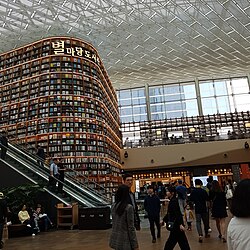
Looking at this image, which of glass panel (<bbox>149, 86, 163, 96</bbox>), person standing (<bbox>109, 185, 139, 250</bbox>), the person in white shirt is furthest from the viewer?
glass panel (<bbox>149, 86, 163, 96</bbox>)

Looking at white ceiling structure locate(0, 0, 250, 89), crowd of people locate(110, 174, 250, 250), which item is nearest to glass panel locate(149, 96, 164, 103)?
white ceiling structure locate(0, 0, 250, 89)

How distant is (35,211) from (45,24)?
1078cm

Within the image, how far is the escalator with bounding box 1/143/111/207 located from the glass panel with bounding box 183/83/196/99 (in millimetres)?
18897

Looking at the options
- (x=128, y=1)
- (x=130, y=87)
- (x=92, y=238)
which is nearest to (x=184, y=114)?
(x=130, y=87)

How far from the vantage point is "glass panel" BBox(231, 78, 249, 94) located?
26562 millimetres

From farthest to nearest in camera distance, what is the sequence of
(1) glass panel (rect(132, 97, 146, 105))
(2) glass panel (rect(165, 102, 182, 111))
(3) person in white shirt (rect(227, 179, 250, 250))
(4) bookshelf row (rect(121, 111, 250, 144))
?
(1) glass panel (rect(132, 97, 146, 105)), (2) glass panel (rect(165, 102, 182, 111)), (4) bookshelf row (rect(121, 111, 250, 144)), (3) person in white shirt (rect(227, 179, 250, 250))

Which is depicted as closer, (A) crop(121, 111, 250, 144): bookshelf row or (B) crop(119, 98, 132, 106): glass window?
(A) crop(121, 111, 250, 144): bookshelf row

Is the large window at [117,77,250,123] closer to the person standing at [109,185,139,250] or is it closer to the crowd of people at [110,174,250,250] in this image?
the crowd of people at [110,174,250,250]

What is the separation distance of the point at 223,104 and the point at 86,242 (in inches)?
915

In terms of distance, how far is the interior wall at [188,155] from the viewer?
1800 centimetres

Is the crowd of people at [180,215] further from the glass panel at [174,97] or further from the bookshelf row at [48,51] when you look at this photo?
the glass panel at [174,97]

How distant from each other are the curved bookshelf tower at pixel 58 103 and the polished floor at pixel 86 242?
4583mm

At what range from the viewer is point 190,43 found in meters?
18.2

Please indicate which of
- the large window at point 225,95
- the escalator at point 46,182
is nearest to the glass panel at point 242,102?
the large window at point 225,95
